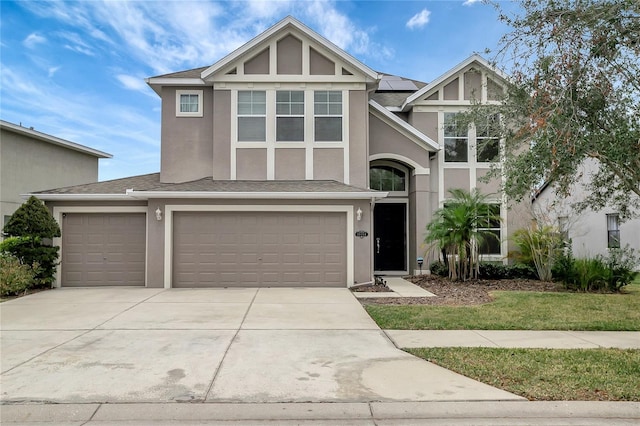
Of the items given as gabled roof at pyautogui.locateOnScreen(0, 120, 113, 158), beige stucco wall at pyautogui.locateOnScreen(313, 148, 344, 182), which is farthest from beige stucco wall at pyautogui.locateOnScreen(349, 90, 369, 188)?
gabled roof at pyautogui.locateOnScreen(0, 120, 113, 158)

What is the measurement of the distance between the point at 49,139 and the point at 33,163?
4.30 feet

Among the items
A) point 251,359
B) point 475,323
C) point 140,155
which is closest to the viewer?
point 251,359

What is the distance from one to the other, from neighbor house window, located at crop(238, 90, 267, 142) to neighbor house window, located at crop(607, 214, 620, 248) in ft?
50.5

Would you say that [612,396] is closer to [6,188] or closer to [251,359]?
[251,359]

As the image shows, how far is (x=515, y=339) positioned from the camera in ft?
22.4

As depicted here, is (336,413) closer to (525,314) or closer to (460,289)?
(525,314)

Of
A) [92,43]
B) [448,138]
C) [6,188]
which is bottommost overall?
[6,188]

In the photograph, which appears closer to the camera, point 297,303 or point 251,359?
point 251,359

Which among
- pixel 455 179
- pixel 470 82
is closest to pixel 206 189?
pixel 455 179

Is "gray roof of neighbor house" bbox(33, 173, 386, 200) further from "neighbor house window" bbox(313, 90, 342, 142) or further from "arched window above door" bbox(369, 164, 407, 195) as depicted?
"arched window above door" bbox(369, 164, 407, 195)

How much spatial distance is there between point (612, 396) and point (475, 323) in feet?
11.2

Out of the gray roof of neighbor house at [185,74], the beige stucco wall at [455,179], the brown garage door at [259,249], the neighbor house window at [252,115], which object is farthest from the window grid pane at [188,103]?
the beige stucco wall at [455,179]

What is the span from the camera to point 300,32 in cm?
1373

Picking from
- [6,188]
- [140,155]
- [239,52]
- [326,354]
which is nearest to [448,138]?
[239,52]
